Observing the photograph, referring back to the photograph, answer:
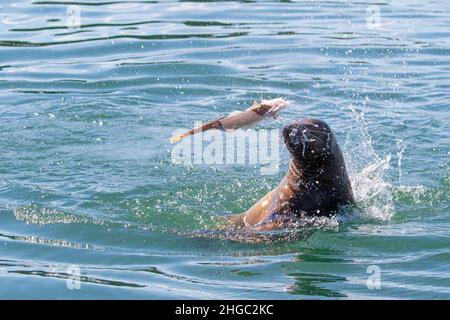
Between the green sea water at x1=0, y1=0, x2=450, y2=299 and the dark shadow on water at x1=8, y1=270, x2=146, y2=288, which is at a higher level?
the green sea water at x1=0, y1=0, x2=450, y2=299

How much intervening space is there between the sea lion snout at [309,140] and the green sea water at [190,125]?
564 mm

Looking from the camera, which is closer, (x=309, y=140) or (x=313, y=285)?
(x=313, y=285)

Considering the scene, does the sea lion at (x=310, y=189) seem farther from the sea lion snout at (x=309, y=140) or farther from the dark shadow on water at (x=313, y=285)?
the dark shadow on water at (x=313, y=285)

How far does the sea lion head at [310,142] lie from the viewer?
732 centimetres

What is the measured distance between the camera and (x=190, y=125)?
36.9ft

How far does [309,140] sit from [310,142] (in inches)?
1.5

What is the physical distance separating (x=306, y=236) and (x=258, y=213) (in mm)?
486

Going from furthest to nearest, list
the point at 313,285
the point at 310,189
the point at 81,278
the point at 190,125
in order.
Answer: the point at 190,125 < the point at 310,189 < the point at 81,278 < the point at 313,285
